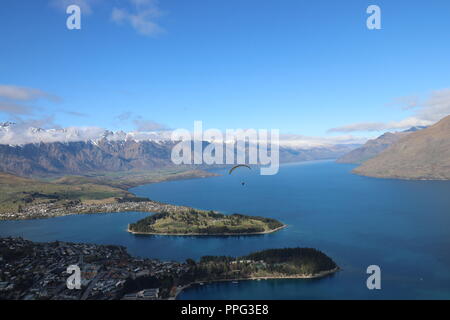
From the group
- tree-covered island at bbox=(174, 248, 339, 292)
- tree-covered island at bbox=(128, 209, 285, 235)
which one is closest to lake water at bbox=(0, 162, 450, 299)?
tree-covered island at bbox=(174, 248, 339, 292)

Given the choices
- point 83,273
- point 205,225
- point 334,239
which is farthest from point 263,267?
point 205,225

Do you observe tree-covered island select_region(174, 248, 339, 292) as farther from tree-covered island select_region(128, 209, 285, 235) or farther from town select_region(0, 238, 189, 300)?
tree-covered island select_region(128, 209, 285, 235)

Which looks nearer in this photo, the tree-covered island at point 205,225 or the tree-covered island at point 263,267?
the tree-covered island at point 263,267

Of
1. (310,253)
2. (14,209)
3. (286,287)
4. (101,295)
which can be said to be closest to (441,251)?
(310,253)

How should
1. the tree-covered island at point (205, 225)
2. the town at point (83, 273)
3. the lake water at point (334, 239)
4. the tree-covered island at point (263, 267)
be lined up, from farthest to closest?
the tree-covered island at point (205, 225), the tree-covered island at point (263, 267), the lake water at point (334, 239), the town at point (83, 273)

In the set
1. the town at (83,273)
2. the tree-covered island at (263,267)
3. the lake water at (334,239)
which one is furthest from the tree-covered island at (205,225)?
the tree-covered island at (263,267)

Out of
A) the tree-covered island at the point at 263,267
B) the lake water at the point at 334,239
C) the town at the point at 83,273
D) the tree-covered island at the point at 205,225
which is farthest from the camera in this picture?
the tree-covered island at the point at 205,225

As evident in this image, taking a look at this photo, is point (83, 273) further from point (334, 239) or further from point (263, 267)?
point (334, 239)

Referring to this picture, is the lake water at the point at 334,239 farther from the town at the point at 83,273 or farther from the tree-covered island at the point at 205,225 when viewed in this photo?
the town at the point at 83,273
